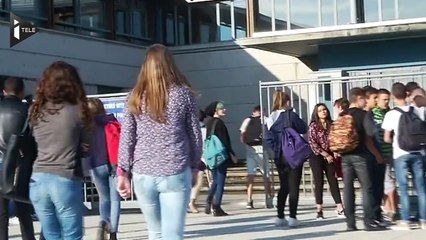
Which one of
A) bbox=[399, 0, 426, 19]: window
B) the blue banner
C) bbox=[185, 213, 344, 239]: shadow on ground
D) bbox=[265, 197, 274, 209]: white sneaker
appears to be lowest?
bbox=[185, 213, 344, 239]: shadow on ground

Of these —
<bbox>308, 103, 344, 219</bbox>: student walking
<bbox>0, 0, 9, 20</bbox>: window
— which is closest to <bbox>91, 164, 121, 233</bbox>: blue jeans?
<bbox>308, 103, 344, 219</bbox>: student walking

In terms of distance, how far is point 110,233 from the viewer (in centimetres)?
1048

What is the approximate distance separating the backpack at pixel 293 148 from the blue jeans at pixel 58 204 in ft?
17.2

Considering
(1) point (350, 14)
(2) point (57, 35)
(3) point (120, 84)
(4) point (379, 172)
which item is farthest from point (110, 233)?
(3) point (120, 84)

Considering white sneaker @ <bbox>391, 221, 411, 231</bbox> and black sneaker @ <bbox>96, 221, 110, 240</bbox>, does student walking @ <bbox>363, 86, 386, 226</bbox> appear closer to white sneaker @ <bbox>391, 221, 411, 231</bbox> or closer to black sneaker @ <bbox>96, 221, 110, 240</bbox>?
white sneaker @ <bbox>391, 221, 411, 231</bbox>

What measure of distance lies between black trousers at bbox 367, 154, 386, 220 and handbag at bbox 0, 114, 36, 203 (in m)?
4.88

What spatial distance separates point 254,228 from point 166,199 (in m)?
5.99

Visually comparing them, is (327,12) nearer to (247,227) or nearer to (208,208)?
(208,208)

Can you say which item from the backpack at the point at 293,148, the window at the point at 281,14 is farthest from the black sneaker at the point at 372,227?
the window at the point at 281,14

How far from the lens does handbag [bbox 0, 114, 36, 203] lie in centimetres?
728

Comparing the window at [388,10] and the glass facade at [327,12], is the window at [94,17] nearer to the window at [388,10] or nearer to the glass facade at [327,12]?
the glass facade at [327,12]

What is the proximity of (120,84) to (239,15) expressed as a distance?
4.56 m

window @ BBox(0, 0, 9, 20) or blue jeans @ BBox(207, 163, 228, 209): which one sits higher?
window @ BBox(0, 0, 9, 20)

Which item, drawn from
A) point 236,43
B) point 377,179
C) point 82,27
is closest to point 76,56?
point 82,27
